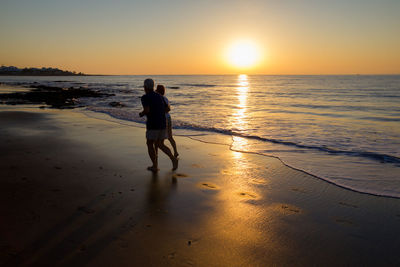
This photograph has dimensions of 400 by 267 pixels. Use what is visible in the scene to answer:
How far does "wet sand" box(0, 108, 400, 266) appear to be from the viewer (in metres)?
3.06

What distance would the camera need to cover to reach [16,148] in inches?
307

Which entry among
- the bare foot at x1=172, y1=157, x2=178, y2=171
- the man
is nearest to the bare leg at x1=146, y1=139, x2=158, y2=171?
the man

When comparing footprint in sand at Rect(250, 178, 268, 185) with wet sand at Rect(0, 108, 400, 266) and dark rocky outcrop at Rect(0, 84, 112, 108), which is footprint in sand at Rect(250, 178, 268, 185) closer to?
wet sand at Rect(0, 108, 400, 266)

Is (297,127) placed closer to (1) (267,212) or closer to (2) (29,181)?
(1) (267,212)

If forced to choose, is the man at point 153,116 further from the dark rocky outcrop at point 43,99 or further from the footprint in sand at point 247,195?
the dark rocky outcrop at point 43,99

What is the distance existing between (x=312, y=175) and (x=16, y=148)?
7.89m

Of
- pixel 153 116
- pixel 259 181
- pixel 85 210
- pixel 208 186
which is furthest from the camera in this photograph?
pixel 153 116

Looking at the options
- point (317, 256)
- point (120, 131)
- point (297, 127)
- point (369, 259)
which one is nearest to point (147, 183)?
point (317, 256)

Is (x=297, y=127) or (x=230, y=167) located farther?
(x=297, y=127)

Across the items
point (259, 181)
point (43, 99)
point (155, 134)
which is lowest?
point (259, 181)

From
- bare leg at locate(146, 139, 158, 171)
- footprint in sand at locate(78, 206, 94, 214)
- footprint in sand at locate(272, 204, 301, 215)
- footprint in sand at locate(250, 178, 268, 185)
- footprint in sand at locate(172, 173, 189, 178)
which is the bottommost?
footprint in sand at locate(250, 178, 268, 185)

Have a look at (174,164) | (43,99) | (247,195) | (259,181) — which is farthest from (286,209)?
(43,99)

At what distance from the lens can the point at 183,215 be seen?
4066 millimetres

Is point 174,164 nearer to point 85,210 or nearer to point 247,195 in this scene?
point 247,195
